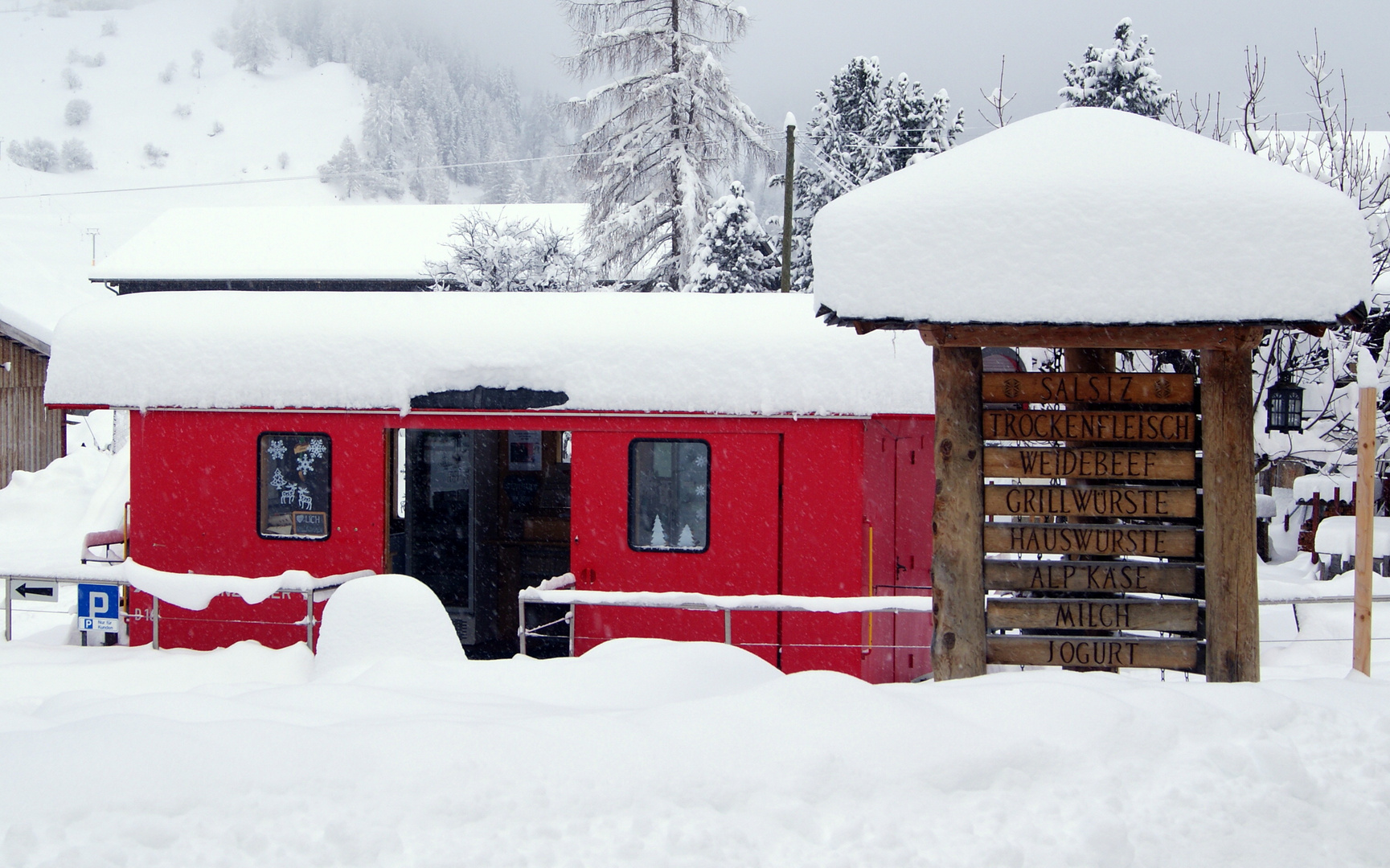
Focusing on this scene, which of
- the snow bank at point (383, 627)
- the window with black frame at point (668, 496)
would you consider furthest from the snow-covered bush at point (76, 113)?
the snow bank at point (383, 627)

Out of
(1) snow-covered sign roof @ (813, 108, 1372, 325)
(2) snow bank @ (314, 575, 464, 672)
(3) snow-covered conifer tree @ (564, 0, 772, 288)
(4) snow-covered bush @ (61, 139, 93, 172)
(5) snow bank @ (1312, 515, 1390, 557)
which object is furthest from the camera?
(4) snow-covered bush @ (61, 139, 93, 172)

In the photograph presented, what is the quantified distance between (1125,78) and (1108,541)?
23474mm

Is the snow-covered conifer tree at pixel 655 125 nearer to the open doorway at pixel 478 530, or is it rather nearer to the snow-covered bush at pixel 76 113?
the open doorway at pixel 478 530

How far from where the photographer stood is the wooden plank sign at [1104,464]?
4.73 metres

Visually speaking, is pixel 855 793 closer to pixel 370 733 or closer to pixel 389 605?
pixel 370 733

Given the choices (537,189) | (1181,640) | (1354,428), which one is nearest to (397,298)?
(1181,640)

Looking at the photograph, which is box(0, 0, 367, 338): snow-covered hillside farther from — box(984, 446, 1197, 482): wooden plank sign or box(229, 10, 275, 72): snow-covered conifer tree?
box(984, 446, 1197, 482): wooden plank sign

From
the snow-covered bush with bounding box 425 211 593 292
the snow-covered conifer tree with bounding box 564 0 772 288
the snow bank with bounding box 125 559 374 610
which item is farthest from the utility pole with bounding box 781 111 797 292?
the snow bank with bounding box 125 559 374 610

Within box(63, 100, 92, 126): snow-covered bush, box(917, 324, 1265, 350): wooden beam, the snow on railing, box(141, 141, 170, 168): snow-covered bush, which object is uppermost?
box(63, 100, 92, 126): snow-covered bush

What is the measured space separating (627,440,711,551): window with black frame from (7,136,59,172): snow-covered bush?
133m

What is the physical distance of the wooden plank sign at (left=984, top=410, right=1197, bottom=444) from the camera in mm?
4742

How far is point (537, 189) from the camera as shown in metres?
115

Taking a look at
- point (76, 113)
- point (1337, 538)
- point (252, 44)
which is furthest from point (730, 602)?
point (252, 44)

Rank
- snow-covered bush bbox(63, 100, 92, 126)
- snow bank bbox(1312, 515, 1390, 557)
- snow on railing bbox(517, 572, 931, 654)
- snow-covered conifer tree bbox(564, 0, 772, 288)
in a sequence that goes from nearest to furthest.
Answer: snow on railing bbox(517, 572, 931, 654)
snow bank bbox(1312, 515, 1390, 557)
snow-covered conifer tree bbox(564, 0, 772, 288)
snow-covered bush bbox(63, 100, 92, 126)
